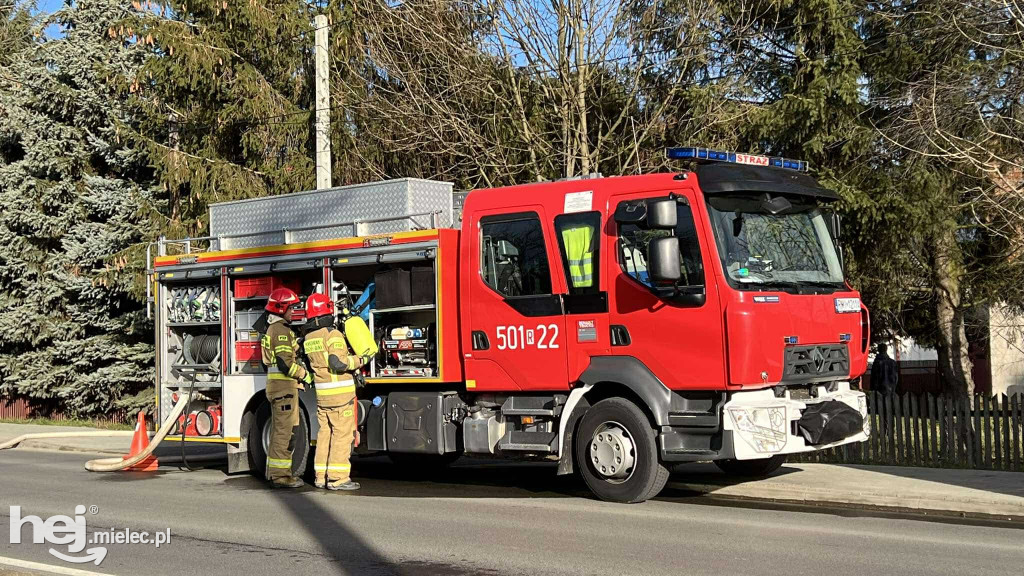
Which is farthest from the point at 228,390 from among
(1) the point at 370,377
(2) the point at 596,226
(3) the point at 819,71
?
(3) the point at 819,71

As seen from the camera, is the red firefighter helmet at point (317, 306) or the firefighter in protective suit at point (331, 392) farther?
the red firefighter helmet at point (317, 306)

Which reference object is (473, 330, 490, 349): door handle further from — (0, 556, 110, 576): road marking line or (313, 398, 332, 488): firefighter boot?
(0, 556, 110, 576): road marking line

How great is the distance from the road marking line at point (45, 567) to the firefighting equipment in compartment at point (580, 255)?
16.3 feet

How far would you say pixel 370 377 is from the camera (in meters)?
12.0

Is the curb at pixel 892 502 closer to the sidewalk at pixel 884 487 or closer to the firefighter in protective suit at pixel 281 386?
the sidewalk at pixel 884 487

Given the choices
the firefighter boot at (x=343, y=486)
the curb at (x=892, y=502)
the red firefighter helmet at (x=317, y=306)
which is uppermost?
the red firefighter helmet at (x=317, y=306)

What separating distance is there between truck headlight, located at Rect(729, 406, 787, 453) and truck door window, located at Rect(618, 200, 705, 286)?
1.17m

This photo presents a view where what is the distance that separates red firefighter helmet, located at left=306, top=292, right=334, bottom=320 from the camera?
11766 mm

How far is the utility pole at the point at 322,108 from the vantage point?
17266mm

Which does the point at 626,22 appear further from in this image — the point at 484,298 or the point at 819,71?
the point at 484,298

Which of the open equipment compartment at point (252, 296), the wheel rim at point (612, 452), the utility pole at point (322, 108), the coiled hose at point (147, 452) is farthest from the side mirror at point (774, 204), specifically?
the utility pole at point (322, 108)

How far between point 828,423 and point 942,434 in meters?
3.73

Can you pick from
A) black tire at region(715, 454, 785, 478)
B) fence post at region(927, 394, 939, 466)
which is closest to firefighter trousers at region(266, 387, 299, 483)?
black tire at region(715, 454, 785, 478)

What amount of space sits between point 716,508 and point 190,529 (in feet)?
14.7
